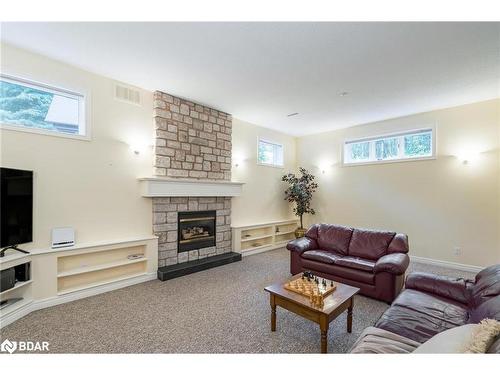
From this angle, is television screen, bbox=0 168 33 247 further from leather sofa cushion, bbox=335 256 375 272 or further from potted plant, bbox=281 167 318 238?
potted plant, bbox=281 167 318 238

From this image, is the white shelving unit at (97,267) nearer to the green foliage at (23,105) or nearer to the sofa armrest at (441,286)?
the green foliage at (23,105)

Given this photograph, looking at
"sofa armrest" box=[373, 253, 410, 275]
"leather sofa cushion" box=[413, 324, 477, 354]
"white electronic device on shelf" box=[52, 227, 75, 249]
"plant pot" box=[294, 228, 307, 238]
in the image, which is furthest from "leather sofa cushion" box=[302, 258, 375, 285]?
"white electronic device on shelf" box=[52, 227, 75, 249]

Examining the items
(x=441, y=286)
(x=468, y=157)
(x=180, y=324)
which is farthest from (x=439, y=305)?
(x=468, y=157)

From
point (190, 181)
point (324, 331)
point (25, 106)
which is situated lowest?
point (324, 331)

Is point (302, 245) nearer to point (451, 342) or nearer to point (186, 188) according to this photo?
point (186, 188)

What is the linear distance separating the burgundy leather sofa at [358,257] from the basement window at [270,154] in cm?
239

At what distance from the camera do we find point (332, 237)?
398 centimetres

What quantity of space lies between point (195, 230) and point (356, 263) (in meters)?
2.78

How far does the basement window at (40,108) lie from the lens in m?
2.81

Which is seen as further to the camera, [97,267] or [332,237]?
[332,237]

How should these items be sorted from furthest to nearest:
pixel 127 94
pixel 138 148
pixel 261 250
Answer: pixel 261 250 → pixel 138 148 → pixel 127 94

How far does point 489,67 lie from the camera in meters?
3.06
